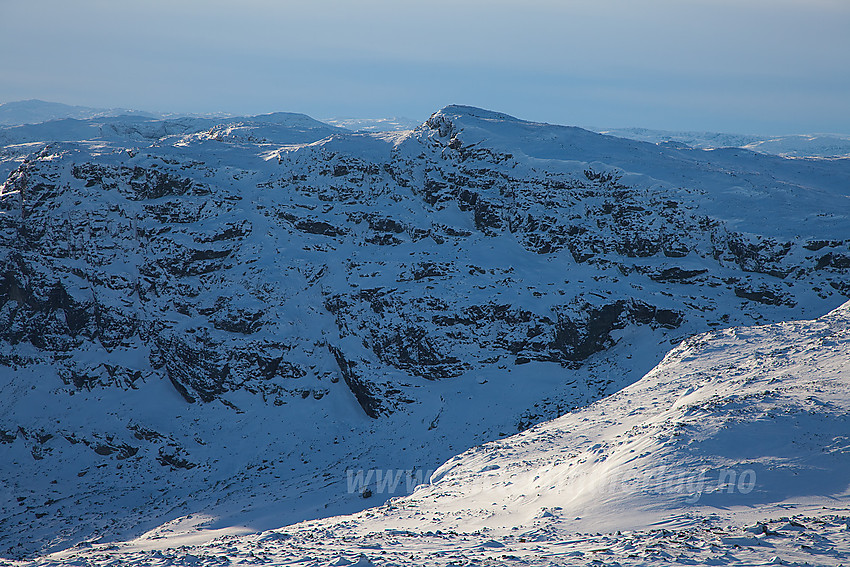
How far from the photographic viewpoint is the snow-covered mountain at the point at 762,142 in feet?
428

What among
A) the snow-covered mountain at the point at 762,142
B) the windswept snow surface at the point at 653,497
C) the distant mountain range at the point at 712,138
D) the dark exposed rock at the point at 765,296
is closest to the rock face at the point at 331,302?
the dark exposed rock at the point at 765,296

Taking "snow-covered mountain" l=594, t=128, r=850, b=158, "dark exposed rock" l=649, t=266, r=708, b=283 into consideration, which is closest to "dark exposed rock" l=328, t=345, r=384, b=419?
"dark exposed rock" l=649, t=266, r=708, b=283

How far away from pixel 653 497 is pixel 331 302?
29.8m

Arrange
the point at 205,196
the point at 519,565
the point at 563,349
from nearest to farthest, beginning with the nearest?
the point at 519,565, the point at 563,349, the point at 205,196

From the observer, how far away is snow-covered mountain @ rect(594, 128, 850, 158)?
131 meters

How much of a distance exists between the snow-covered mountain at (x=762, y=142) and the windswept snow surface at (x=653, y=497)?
4447 inches

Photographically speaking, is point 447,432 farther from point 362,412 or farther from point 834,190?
point 834,190

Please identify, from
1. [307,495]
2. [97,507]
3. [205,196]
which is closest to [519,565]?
[307,495]

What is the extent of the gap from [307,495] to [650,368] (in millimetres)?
22876

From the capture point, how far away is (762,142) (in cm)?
15125

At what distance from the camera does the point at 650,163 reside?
1967 inches

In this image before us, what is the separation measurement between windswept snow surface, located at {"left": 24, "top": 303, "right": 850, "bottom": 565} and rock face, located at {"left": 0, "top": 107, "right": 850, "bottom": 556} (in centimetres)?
722

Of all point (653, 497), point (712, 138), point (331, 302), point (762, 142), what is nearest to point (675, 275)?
point (653, 497)

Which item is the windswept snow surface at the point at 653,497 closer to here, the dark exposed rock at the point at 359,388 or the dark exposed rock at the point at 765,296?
the dark exposed rock at the point at 765,296
